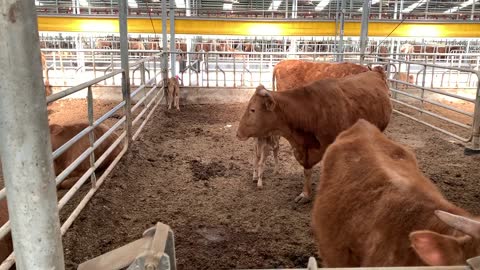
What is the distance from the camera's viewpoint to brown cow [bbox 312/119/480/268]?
5.27 ft

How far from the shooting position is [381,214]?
7.48 feet

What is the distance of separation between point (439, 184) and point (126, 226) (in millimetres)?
3853

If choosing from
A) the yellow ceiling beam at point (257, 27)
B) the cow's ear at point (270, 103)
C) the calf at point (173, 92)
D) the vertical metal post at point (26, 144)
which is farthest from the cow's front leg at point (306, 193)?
the yellow ceiling beam at point (257, 27)

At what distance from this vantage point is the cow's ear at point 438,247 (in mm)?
1576

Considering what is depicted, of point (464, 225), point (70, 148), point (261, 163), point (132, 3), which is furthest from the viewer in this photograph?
point (132, 3)

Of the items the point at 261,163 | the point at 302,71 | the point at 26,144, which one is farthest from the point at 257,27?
the point at 26,144

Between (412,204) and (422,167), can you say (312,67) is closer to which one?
(422,167)

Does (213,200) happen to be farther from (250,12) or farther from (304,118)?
(250,12)

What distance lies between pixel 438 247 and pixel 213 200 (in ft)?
11.3

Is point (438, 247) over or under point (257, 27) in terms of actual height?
under

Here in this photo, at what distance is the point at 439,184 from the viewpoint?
540 cm

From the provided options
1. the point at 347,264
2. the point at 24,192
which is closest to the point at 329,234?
the point at 347,264

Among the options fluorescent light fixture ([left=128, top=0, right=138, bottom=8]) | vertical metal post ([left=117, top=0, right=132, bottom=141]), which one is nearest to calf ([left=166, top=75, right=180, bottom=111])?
vertical metal post ([left=117, top=0, right=132, bottom=141])

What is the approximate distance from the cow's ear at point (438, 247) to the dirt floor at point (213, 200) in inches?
78.3
